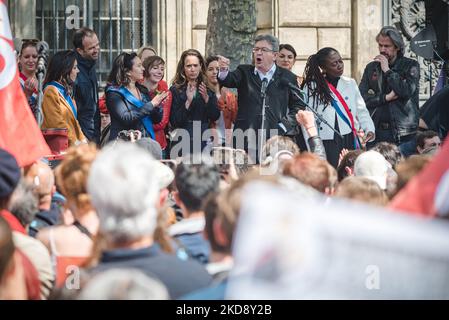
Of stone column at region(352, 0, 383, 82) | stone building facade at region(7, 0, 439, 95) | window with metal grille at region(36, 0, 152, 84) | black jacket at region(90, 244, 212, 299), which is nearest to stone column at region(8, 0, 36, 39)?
stone building facade at region(7, 0, 439, 95)

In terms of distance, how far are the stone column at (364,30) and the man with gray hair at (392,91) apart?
4.22 m

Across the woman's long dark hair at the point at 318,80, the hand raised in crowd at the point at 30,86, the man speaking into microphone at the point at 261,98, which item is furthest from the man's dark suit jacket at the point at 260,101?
the hand raised in crowd at the point at 30,86

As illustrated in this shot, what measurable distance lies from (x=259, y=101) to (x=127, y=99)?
1.10 meters

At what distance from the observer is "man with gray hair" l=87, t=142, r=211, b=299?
13.2 feet

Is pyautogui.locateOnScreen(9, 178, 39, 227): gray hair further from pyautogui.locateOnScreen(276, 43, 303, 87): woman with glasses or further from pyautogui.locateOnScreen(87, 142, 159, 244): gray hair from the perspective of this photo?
pyautogui.locateOnScreen(276, 43, 303, 87): woman with glasses

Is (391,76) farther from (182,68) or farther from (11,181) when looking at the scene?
(11,181)

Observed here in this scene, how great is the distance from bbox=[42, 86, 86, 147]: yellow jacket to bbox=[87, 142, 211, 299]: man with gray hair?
6.19 m

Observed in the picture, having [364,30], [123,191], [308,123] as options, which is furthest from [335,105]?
[123,191]

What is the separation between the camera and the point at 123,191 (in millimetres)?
4023

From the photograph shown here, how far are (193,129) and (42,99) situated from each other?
1440 mm

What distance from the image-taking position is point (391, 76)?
11.6m

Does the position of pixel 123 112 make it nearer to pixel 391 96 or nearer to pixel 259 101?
pixel 259 101

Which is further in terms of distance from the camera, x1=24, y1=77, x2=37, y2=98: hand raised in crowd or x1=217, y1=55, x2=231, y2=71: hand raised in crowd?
x1=217, y1=55, x2=231, y2=71: hand raised in crowd
